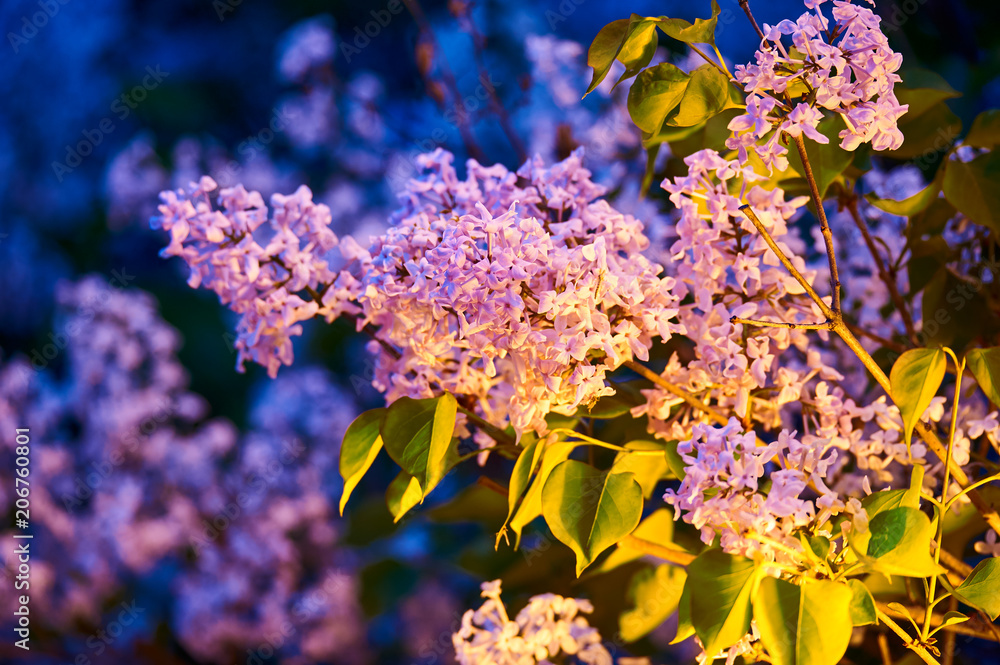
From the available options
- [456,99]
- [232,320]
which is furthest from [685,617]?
[232,320]

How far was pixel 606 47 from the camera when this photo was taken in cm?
26

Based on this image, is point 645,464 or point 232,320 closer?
point 645,464

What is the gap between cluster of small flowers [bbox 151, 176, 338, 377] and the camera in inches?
12.1

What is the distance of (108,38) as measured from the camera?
149 cm

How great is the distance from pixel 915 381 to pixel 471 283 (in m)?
0.14

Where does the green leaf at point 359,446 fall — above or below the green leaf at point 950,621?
above

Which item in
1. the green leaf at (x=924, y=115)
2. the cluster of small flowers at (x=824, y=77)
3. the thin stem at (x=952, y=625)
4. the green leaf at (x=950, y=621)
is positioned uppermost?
the cluster of small flowers at (x=824, y=77)

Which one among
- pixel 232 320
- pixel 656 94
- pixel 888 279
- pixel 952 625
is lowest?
pixel 952 625

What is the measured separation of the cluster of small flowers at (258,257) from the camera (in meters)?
0.31

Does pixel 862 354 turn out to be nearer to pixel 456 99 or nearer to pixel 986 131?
pixel 986 131

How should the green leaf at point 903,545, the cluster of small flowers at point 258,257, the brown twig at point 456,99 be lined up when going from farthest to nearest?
the brown twig at point 456,99 → the cluster of small flowers at point 258,257 → the green leaf at point 903,545

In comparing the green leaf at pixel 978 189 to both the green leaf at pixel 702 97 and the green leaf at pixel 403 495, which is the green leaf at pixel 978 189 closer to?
the green leaf at pixel 702 97

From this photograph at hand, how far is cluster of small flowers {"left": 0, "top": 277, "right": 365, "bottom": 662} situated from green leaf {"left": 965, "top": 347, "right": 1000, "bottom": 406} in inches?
30.0

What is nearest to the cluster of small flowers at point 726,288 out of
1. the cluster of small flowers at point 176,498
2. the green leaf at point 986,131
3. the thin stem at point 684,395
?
the thin stem at point 684,395
